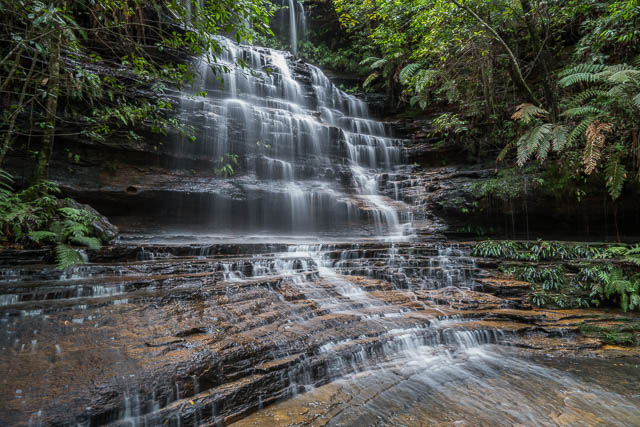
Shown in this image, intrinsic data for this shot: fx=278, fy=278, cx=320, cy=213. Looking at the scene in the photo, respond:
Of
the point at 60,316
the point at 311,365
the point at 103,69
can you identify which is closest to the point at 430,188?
the point at 311,365

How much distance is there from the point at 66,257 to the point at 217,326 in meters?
2.84

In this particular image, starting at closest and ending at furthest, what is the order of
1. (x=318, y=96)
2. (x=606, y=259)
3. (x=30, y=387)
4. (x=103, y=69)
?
(x=30, y=387), (x=606, y=259), (x=103, y=69), (x=318, y=96)

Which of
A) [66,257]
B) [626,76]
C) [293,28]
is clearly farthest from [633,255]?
[293,28]

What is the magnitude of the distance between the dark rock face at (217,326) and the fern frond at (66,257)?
0.14m

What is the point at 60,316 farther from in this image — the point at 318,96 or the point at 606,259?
the point at 318,96

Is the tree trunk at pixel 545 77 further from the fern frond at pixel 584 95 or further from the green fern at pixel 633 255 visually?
the green fern at pixel 633 255

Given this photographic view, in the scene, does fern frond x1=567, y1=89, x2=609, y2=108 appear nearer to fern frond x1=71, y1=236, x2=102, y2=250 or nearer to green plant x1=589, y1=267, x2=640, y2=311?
green plant x1=589, y1=267, x2=640, y2=311

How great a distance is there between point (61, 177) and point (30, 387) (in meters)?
7.82

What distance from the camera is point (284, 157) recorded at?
430 inches

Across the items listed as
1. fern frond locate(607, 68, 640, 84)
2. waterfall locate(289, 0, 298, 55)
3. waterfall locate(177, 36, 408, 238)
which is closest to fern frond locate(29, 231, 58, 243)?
waterfall locate(177, 36, 408, 238)

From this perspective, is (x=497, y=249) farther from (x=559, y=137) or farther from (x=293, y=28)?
(x=293, y=28)

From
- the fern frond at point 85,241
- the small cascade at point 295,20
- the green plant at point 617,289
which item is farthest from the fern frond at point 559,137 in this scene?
the small cascade at point 295,20

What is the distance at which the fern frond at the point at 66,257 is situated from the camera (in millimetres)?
3904

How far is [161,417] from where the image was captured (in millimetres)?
2002
